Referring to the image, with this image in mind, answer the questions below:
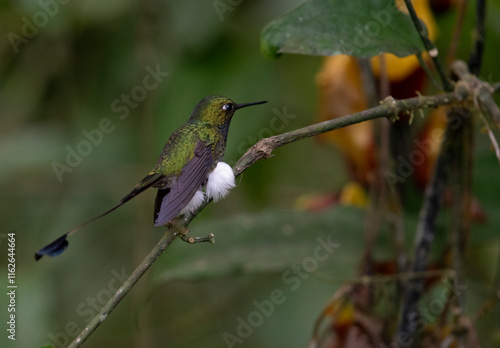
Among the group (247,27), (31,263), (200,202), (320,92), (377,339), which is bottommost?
(377,339)

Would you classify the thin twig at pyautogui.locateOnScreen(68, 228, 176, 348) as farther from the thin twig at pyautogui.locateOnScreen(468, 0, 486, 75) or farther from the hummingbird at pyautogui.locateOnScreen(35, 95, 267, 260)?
the thin twig at pyautogui.locateOnScreen(468, 0, 486, 75)

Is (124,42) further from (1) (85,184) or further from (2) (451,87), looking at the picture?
(2) (451,87)

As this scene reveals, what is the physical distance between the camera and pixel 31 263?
2016 millimetres

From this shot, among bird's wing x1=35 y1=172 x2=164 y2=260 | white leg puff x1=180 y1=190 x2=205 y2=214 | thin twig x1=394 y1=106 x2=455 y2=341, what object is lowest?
thin twig x1=394 y1=106 x2=455 y2=341

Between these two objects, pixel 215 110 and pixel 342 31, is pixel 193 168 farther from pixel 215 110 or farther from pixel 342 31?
pixel 342 31

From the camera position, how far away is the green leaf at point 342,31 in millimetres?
967

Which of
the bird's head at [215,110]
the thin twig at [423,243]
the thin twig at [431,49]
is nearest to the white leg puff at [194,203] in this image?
the bird's head at [215,110]

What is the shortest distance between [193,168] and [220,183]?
5cm

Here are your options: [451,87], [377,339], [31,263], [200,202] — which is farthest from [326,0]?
[31,263]

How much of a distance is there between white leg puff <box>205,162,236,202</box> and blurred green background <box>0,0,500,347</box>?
517 millimetres

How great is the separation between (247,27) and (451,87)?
94 cm

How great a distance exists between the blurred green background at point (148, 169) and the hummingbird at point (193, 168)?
18.5 inches

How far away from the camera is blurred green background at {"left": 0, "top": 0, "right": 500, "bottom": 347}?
1.46m

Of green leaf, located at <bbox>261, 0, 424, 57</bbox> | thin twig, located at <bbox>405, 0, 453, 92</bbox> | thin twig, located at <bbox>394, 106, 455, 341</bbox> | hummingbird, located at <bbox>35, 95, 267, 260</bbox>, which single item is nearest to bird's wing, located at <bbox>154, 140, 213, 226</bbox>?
hummingbird, located at <bbox>35, 95, 267, 260</bbox>
